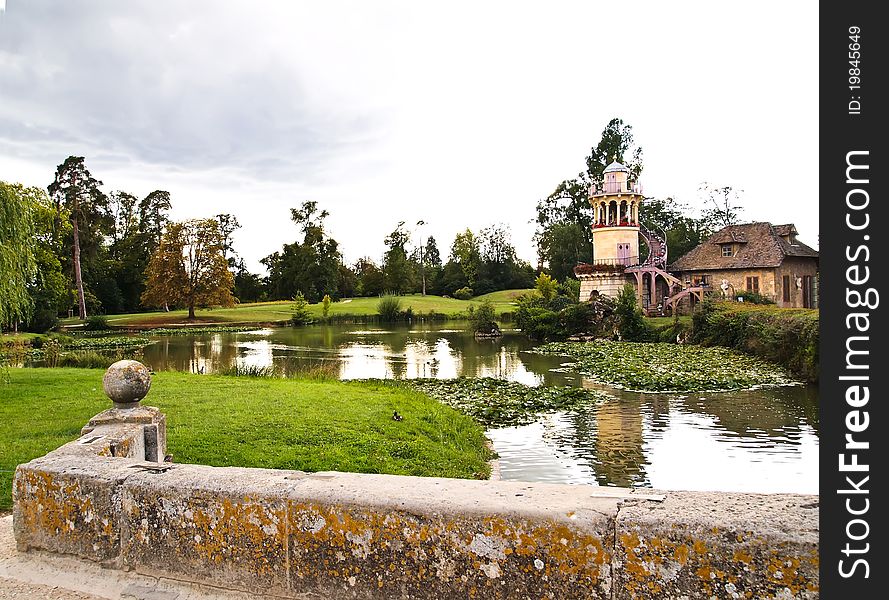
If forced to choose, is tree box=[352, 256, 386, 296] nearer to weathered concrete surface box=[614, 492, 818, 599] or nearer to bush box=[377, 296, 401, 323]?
bush box=[377, 296, 401, 323]

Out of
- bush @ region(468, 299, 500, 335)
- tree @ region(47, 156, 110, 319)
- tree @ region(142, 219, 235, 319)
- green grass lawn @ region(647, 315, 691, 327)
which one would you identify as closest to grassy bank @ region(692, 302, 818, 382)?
green grass lawn @ region(647, 315, 691, 327)

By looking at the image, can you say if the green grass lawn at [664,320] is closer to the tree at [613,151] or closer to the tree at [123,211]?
the tree at [613,151]

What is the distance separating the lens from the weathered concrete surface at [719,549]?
8.44 feet

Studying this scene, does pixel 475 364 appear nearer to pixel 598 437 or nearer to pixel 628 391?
pixel 628 391

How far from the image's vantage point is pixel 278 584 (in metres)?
3.42

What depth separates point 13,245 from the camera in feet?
37.8

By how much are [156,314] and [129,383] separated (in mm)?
58928

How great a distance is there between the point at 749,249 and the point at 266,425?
38564mm

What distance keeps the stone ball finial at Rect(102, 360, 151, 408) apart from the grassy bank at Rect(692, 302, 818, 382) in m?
19.0

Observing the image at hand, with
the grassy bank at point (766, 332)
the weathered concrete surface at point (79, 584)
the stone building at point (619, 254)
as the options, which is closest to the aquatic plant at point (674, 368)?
the grassy bank at point (766, 332)

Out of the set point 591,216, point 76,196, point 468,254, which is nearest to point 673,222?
point 591,216

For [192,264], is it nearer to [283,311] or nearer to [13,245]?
[283,311]

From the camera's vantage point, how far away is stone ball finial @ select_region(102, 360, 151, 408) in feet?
18.4
